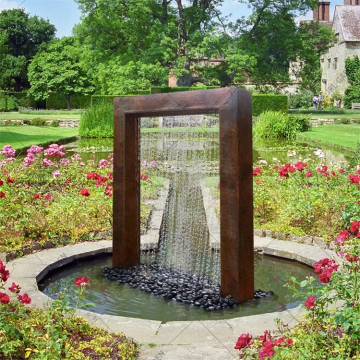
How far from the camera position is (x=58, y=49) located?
139 ft

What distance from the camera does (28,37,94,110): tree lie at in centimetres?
3797

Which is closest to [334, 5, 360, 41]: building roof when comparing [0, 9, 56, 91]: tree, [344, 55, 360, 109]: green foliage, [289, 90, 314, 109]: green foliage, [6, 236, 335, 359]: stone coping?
[344, 55, 360, 109]: green foliage

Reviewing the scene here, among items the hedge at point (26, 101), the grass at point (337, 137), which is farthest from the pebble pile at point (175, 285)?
the hedge at point (26, 101)

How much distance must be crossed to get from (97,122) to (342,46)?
2498 cm

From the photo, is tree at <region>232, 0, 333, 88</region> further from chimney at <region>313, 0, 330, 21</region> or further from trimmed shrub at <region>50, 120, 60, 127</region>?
chimney at <region>313, 0, 330, 21</region>

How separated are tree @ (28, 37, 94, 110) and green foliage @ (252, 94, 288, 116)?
17.3m

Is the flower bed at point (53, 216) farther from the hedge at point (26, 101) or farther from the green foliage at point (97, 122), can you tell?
the hedge at point (26, 101)

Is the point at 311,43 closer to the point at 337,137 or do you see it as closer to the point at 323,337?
the point at 337,137

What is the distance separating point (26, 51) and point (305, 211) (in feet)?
158

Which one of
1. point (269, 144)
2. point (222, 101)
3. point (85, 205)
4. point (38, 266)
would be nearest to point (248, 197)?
point (222, 101)

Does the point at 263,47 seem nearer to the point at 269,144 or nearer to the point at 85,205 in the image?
the point at 269,144

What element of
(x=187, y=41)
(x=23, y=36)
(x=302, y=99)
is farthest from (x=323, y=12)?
(x=23, y=36)

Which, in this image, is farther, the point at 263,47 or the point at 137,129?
the point at 263,47

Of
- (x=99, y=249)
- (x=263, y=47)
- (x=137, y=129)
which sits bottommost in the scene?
(x=99, y=249)
